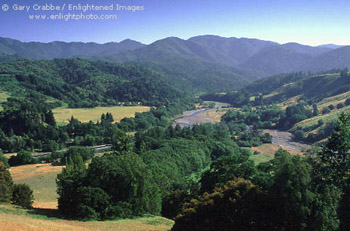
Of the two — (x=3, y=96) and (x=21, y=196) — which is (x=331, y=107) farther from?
(x=3, y=96)

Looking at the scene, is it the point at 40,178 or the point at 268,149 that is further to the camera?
the point at 268,149

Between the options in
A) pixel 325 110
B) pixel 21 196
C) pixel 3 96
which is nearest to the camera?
pixel 21 196

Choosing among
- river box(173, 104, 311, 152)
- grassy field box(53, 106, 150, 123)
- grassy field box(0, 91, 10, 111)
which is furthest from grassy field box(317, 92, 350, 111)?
grassy field box(0, 91, 10, 111)

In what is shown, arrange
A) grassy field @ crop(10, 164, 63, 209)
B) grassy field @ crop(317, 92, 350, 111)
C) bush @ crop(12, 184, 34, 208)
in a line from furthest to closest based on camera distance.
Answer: grassy field @ crop(317, 92, 350, 111) → grassy field @ crop(10, 164, 63, 209) → bush @ crop(12, 184, 34, 208)

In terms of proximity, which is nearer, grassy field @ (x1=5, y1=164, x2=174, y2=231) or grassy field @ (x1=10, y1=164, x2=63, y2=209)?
grassy field @ (x1=5, y1=164, x2=174, y2=231)

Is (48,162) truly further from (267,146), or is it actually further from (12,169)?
(267,146)

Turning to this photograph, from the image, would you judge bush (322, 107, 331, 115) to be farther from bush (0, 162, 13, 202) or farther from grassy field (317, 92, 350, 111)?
bush (0, 162, 13, 202)

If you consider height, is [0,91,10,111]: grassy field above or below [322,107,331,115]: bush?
above

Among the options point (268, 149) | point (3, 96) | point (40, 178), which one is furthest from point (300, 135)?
point (3, 96)

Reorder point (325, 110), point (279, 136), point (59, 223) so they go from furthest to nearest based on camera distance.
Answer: point (325, 110) → point (279, 136) → point (59, 223)
